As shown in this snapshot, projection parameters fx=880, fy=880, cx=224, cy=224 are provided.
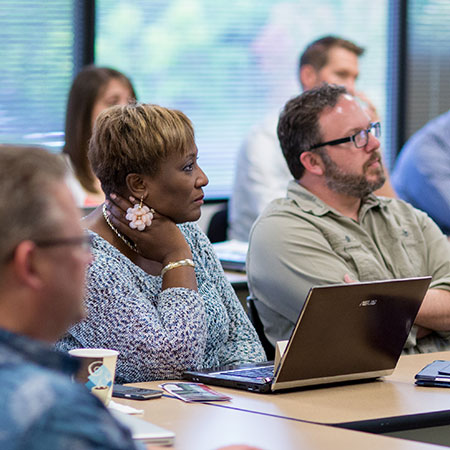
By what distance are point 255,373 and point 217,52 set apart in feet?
12.2

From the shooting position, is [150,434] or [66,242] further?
[150,434]

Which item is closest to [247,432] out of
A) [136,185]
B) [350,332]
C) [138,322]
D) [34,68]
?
[350,332]

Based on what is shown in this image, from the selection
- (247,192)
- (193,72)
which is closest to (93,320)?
(247,192)

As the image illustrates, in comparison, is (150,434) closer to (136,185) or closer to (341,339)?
(341,339)

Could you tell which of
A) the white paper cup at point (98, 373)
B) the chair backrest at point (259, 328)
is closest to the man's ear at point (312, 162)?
the chair backrest at point (259, 328)

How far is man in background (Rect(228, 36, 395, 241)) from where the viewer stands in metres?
4.68

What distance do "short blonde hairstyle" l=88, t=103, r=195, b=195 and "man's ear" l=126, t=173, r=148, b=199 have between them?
1 cm

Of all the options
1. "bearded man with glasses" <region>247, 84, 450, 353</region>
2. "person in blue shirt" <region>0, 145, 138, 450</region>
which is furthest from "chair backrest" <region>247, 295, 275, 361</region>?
"person in blue shirt" <region>0, 145, 138, 450</region>

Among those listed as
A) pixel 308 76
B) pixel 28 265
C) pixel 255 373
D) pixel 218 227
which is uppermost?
pixel 28 265

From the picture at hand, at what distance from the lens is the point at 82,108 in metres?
4.35

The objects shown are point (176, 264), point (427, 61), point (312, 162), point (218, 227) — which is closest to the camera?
point (176, 264)

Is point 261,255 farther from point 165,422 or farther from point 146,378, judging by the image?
point 165,422

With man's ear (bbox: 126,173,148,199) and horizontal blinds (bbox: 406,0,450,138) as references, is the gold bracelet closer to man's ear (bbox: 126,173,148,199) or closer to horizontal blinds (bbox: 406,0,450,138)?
man's ear (bbox: 126,173,148,199)

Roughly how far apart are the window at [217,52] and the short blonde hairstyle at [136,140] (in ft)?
9.50
